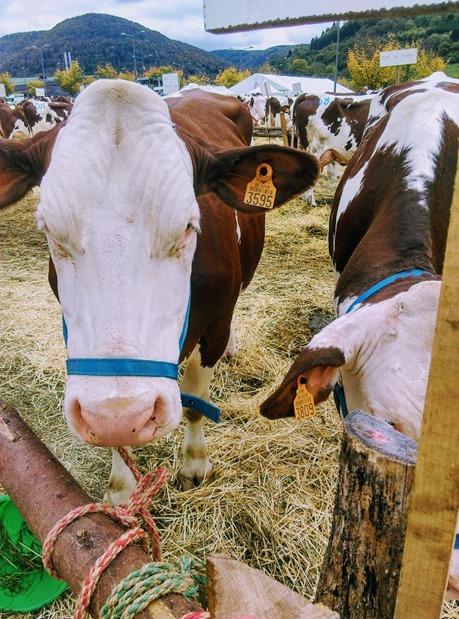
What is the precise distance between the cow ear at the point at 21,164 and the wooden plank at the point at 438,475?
1.56 meters

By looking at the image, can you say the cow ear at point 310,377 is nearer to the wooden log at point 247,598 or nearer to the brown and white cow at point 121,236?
the brown and white cow at point 121,236

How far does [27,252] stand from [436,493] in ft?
21.8

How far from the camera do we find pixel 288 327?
438 cm

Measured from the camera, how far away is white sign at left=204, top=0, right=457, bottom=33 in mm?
608

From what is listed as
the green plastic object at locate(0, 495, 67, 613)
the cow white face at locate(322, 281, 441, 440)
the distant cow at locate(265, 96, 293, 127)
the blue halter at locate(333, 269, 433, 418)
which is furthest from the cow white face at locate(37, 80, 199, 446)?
the distant cow at locate(265, 96, 293, 127)

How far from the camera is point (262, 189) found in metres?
1.95

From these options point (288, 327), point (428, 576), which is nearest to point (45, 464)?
point (428, 576)

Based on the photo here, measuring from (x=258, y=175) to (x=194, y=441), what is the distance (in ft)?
5.00

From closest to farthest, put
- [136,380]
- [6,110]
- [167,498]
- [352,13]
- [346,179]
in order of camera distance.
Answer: [352,13]
[136,380]
[167,498]
[346,179]
[6,110]

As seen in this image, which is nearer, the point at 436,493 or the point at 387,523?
the point at 436,493

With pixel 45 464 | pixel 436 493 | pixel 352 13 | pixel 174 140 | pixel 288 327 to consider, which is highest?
pixel 352 13

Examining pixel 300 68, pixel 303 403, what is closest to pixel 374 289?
pixel 303 403

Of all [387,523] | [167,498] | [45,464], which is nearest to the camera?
[387,523]

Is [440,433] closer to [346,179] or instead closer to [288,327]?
[346,179]
